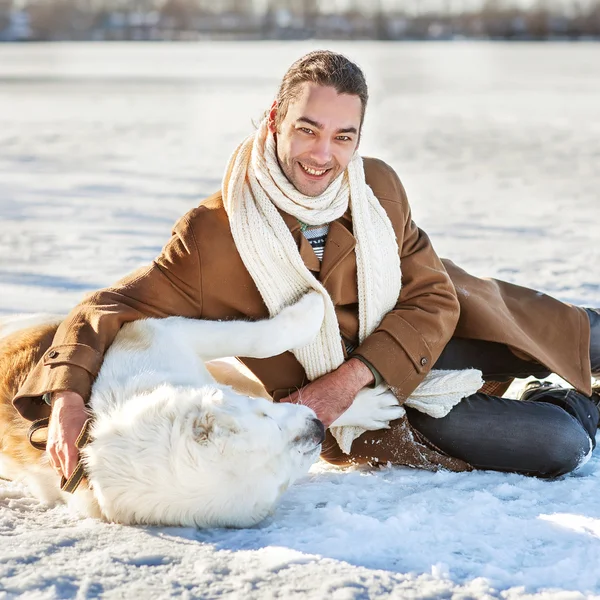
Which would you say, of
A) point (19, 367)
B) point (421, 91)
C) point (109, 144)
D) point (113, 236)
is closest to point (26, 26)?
point (421, 91)

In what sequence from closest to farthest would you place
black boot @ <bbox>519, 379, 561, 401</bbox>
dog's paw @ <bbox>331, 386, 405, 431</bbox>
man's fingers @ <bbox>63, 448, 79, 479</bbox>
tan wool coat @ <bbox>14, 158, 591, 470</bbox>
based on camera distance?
man's fingers @ <bbox>63, 448, 79, 479</bbox>, tan wool coat @ <bbox>14, 158, 591, 470</bbox>, dog's paw @ <bbox>331, 386, 405, 431</bbox>, black boot @ <bbox>519, 379, 561, 401</bbox>

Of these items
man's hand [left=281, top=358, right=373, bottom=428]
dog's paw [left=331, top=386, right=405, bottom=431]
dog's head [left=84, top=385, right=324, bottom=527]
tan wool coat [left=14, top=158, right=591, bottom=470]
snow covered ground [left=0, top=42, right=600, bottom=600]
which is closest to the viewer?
snow covered ground [left=0, top=42, right=600, bottom=600]

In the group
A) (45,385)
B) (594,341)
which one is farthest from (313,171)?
(594,341)

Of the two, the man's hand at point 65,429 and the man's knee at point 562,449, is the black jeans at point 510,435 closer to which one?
the man's knee at point 562,449

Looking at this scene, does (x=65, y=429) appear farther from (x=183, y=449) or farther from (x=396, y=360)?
(x=396, y=360)

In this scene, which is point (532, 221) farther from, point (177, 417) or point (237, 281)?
point (177, 417)

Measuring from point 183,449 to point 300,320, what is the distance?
2.34 feet

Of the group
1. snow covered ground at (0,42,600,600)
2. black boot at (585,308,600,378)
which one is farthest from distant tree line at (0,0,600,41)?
black boot at (585,308,600,378)

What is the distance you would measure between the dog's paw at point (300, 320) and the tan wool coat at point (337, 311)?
0.47ft

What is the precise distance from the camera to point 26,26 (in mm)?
58938

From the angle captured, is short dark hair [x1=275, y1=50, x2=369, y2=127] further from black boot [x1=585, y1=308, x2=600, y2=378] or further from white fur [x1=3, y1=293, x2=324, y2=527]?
black boot [x1=585, y1=308, x2=600, y2=378]

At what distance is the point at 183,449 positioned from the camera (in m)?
2.54

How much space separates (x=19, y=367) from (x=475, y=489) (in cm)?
162

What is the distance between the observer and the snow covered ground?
2.39 metres
